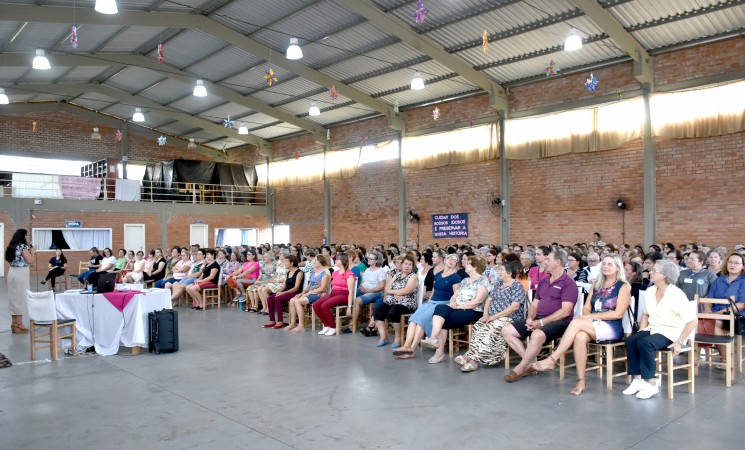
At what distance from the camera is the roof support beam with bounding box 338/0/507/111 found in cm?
1165

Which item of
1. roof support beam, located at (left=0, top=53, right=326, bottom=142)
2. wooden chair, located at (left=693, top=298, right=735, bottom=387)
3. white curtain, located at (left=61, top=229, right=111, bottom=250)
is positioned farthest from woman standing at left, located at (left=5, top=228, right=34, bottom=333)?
white curtain, located at (left=61, top=229, right=111, bottom=250)

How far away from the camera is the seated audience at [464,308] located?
627 cm

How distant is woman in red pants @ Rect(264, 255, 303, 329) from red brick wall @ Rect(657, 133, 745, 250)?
25.4 feet

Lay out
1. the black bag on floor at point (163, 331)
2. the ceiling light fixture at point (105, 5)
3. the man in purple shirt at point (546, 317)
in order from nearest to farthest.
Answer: the man in purple shirt at point (546, 317)
the black bag on floor at point (163, 331)
the ceiling light fixture at point (105, 5)

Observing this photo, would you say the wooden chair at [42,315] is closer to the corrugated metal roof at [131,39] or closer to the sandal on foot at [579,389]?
the sandal on foot at [579,389]

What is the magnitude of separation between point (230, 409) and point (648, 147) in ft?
34.4

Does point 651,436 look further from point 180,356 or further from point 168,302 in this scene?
point 168,302

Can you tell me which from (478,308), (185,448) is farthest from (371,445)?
(478,308)

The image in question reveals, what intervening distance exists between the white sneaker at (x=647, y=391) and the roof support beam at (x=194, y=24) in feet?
39.1

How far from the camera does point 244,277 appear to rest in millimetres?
11281

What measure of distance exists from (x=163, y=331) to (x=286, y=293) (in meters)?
2.41

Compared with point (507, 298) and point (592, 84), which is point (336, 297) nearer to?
point (507, 298)

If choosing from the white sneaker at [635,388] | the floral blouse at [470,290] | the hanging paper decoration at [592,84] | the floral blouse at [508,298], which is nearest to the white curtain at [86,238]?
the hanging paper decoration at [592,84]

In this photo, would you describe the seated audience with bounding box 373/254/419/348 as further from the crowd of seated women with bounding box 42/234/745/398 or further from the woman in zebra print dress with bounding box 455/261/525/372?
the woman in zebra print dress with bounding box 455/261/525/372
